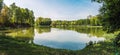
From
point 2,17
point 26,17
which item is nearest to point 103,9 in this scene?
point 2,17

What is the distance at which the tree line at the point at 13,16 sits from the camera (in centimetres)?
9156

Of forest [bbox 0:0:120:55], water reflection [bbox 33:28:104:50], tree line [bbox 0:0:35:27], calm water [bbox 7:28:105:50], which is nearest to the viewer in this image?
forest [bbox 0:0:120:55]

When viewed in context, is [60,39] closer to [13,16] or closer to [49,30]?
[49,30]

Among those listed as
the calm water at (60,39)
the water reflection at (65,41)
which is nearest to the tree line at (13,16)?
the calm water at (60,39)

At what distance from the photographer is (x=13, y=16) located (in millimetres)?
115000

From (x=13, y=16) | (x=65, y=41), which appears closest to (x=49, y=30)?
(x=13, y=16)

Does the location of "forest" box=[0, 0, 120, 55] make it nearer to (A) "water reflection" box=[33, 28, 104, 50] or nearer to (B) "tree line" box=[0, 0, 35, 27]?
(B) "tree line" box=[0, 0, 35, 27]

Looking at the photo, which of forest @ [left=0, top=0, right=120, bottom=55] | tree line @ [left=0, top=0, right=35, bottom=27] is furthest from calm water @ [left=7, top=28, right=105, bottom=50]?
tree line @ [left=0, top=0, right=35, bottom=27]

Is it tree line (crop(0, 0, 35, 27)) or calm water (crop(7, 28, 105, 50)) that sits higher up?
tree line (crop(0, 0, 35, 27))

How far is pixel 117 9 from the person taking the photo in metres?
18.5

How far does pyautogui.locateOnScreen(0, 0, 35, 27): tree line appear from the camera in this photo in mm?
91562

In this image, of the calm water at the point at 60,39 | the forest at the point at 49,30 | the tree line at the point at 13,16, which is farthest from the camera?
the tree line at the point at 13,16

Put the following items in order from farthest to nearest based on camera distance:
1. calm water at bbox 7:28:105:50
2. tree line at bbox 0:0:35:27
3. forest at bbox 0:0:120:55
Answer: tree line at bbox 0:0:35:27 < calm water at bbox 7:28:105:50 < forest at bbox 0:0:120:55

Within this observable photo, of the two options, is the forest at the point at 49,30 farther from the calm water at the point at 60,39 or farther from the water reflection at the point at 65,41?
the water reflection at the point at 65,41
